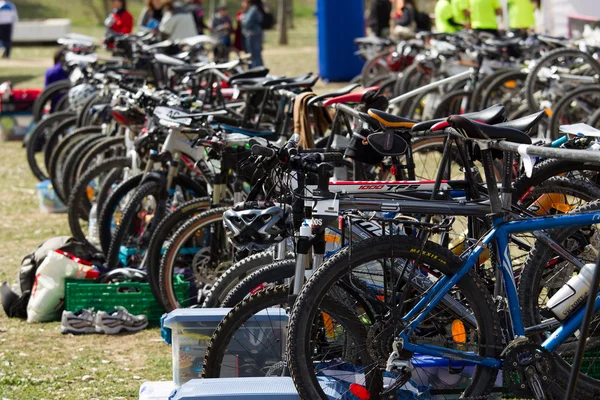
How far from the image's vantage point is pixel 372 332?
4.07 meters

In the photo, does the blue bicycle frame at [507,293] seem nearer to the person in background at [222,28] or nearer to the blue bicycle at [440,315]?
the blue bicycle at [440,315]

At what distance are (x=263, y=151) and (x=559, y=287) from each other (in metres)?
1.29

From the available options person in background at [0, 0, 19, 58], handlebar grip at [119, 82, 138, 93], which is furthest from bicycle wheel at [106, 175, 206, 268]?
person in background at [0, 0, 19, 58]

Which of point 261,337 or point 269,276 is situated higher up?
point 269,276

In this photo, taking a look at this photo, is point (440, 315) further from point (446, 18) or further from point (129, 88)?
point (446, 18)

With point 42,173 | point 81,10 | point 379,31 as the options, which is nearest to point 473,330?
point 42,173

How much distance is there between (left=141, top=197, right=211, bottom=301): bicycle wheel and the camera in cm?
613

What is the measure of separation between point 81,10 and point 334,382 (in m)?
41.0

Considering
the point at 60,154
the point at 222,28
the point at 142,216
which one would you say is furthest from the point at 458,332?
the point at 222,28

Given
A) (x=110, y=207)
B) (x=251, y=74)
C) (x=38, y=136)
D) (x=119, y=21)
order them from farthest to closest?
(x=119, y=21) → (x=38, y=136) → (x=251, y=74) → (x=110, y=207)

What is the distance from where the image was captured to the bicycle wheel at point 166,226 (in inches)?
241

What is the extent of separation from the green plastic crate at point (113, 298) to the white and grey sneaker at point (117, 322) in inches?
2.2

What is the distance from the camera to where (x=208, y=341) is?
4730mm

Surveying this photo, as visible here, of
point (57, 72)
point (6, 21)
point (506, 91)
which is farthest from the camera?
point (6, 21)
